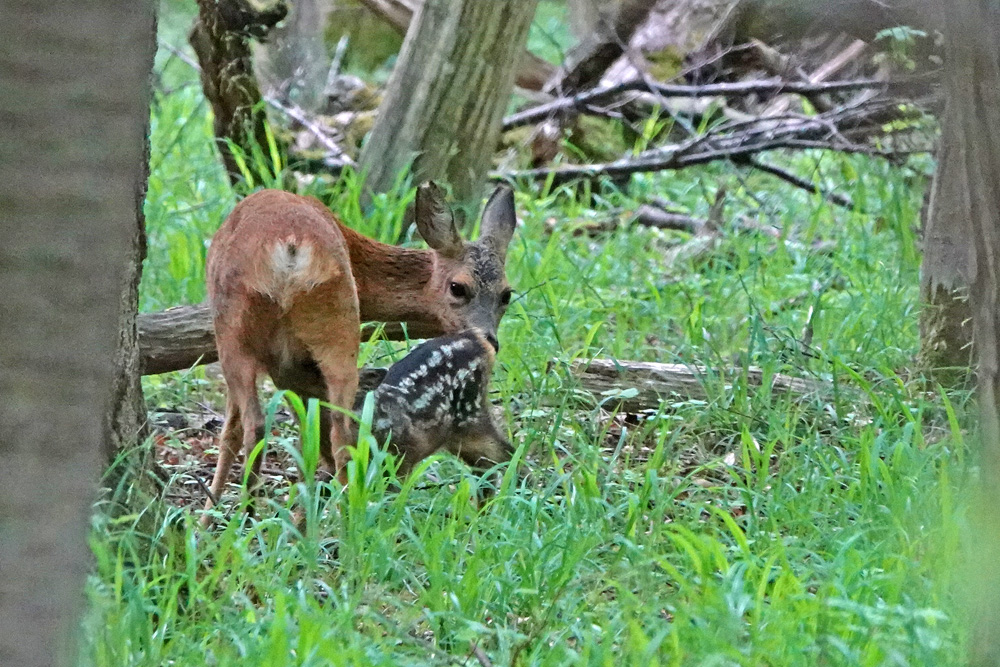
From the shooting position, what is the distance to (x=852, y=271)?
6.48 metres

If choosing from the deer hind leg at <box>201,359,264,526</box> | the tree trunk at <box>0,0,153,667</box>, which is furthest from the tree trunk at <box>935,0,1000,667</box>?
the deer hind leg at <box>201,359,264,526</box>

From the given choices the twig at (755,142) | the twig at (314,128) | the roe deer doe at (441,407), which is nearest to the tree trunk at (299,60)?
the twig at (314,128)

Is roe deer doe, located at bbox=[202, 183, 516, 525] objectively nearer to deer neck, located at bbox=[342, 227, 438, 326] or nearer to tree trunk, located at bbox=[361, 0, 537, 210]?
deer neck, located at bbox=[342, 227, 438, 326]

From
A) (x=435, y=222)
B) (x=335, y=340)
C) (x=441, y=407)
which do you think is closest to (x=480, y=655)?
(x=441, y=407)

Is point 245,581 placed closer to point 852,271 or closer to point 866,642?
point 866,642

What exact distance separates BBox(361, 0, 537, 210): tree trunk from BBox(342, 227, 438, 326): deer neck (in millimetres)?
1510

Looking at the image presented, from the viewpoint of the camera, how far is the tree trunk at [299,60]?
8195 millimetres

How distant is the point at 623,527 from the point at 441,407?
1.00m

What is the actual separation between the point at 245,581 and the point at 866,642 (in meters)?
1.48

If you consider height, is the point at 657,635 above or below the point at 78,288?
below

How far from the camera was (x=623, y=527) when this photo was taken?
147 inches

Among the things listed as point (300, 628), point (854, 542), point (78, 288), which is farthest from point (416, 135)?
point (78, 288)

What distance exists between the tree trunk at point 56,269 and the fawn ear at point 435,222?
355cm

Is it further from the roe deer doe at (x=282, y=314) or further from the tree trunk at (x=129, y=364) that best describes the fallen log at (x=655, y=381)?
the tree trunk at (x=129, y=364)
